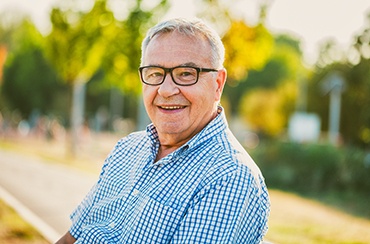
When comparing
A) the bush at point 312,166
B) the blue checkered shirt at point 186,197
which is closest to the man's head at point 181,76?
the blue checkered shirt at point 186,197

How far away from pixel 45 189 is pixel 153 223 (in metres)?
9.67

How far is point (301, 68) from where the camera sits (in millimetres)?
68188

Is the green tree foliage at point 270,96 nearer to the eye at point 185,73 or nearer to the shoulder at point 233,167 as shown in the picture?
the eye at point 185,73

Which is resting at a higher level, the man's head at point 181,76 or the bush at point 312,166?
the bush at point 312,166

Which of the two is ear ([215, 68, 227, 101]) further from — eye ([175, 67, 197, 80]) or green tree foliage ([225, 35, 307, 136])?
green tree foliage ([225, 35, 307, 136])

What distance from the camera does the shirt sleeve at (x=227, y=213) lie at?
2287mm

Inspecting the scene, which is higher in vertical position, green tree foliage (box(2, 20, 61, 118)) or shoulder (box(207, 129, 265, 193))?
green tree foliage (box(2, 20, 61, 118))

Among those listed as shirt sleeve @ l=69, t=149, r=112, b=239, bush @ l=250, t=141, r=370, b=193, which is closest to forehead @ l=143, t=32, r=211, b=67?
shirt sleeve @ l=69, t=149, r=112, b=239

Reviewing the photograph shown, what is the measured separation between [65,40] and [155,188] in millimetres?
18806

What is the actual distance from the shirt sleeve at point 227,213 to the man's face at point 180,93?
465 millimetres

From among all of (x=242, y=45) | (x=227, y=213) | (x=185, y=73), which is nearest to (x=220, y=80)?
(x=185, y=73)

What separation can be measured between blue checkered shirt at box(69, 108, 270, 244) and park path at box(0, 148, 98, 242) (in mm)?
4182

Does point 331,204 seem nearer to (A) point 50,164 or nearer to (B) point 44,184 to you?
(B) point 44,184

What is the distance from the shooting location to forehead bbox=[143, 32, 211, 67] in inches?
104
